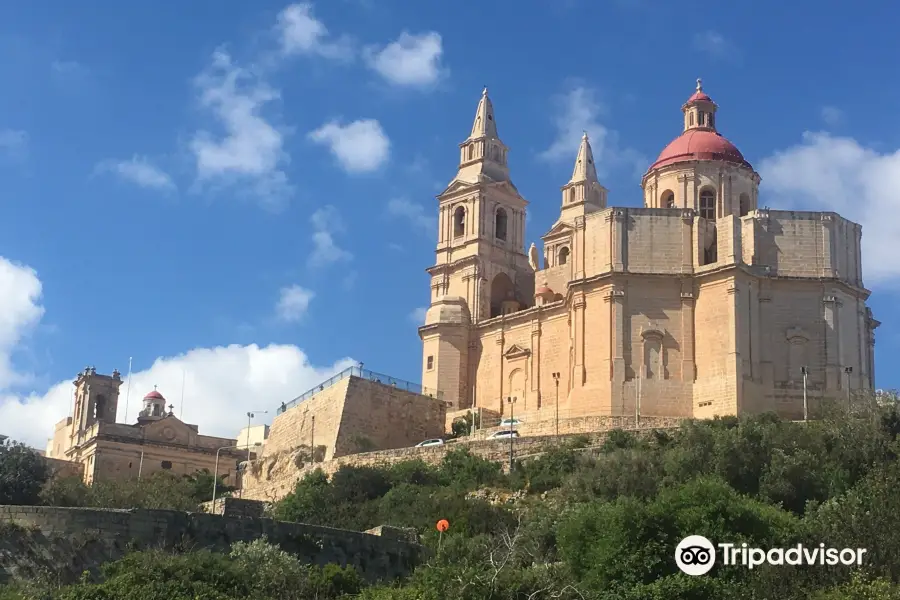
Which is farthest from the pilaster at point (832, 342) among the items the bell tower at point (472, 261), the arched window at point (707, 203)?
the bell tower at point (472, 261)

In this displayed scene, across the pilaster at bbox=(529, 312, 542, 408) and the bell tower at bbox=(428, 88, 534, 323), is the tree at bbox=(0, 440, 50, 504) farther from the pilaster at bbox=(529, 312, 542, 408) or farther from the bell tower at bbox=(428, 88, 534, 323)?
the bell tower at bbox=(428, 88, 534, 323)

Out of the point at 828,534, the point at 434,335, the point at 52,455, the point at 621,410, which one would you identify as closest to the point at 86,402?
the point at 52,455

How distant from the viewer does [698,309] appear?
54156mm

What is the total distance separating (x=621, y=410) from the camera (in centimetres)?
5284

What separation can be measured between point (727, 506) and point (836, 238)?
25481 millimetres

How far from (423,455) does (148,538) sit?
24277mm

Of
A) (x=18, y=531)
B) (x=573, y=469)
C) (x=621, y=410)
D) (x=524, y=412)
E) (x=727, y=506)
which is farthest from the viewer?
(x=524, y=412)

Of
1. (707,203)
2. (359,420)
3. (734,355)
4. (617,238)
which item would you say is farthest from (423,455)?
(707,203)

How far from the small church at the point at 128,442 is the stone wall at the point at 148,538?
3181cm

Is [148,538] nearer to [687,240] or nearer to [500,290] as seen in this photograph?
[687,240]

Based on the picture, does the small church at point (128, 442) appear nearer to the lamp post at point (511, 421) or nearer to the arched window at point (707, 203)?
the lamp post at point (511, 421)

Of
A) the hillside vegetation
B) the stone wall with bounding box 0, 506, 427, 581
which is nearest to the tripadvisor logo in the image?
the hillside vegetation

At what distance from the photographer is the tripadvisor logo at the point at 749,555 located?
29109 mm

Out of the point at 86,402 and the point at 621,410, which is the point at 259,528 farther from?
the point at 86,402
